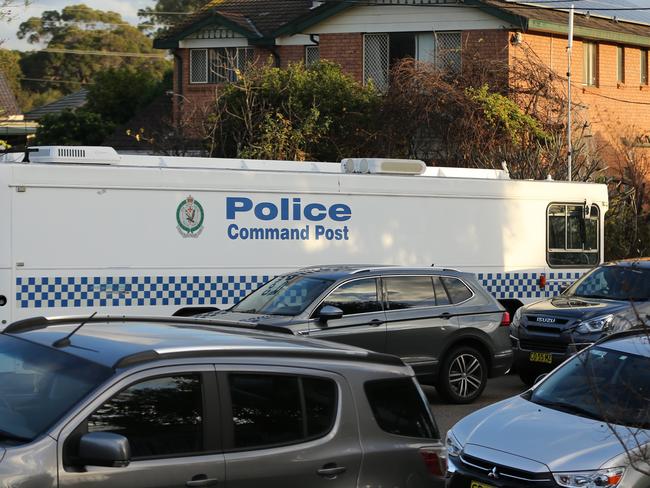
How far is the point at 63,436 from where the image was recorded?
4496 mm

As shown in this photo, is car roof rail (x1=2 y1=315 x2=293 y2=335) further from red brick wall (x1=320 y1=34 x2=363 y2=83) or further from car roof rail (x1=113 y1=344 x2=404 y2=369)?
red brick wall (x1=320 y1=34 x2=363 y2=83)

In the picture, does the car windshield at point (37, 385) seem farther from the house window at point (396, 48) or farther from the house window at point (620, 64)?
the house window at point (620, 64)

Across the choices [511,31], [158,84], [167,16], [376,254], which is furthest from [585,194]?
[167,16]

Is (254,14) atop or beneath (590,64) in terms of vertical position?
atop

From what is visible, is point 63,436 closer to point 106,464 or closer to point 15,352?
point 106,464

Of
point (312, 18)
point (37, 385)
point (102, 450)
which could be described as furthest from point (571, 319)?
point (312, 18)

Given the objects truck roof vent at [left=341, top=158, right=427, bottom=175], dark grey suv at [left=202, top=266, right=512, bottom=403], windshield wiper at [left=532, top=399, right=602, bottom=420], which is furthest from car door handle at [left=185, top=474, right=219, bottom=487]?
truck roof vent at [left=341, top=158, right=427, bottom=175]

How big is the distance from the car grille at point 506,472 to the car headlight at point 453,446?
0.31 feet

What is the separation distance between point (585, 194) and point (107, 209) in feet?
28.3

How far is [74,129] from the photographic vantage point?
124 ft

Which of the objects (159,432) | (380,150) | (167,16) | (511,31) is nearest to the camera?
(159,432)

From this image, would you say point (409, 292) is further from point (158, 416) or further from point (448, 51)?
point (448, 51)

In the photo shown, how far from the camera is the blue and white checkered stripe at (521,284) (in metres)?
17.1

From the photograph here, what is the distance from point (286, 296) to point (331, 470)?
→ 722cm
